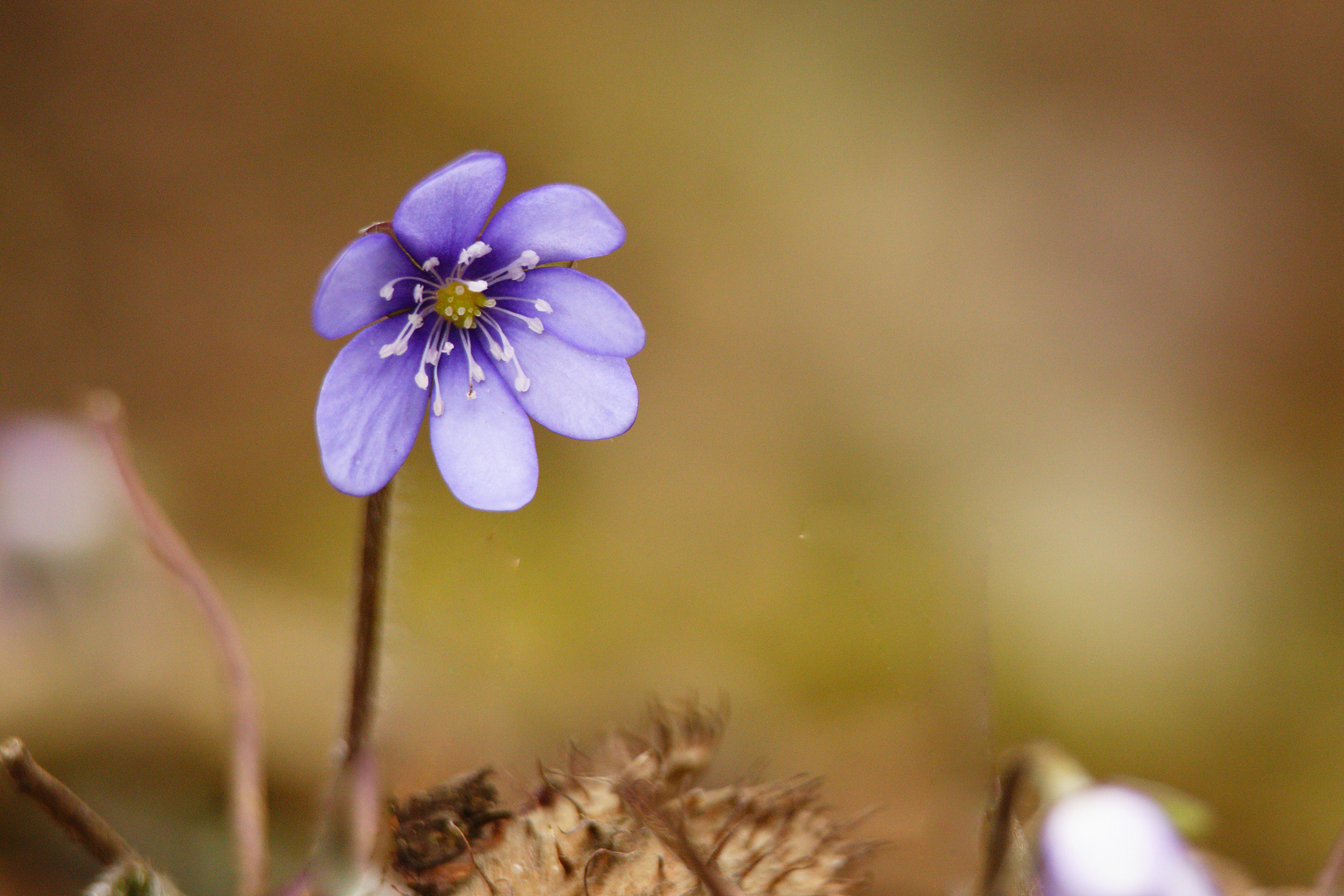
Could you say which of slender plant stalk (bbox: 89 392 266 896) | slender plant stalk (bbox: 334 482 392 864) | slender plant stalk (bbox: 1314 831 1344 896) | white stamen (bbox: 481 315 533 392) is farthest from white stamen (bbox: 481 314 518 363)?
slender plant stalk (bbox: 1314 831 1344 896)

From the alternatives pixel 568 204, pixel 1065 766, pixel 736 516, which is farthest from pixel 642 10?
pixel 1065 766

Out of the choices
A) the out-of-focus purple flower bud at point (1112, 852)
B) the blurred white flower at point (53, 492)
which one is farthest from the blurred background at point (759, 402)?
the out-of-focus purple flower bud at point (1112, 852)

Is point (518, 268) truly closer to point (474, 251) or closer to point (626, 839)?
point (474, 251)

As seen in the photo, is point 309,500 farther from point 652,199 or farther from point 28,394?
point 652,199

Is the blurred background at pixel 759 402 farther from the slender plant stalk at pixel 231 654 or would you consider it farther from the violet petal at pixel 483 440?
the violet petal at pixel 483 440

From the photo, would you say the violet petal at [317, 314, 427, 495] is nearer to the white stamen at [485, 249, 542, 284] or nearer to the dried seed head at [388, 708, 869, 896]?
the white stamen at [485, 249, 542, 284]

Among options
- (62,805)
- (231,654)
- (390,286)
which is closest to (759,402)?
(231,654)
